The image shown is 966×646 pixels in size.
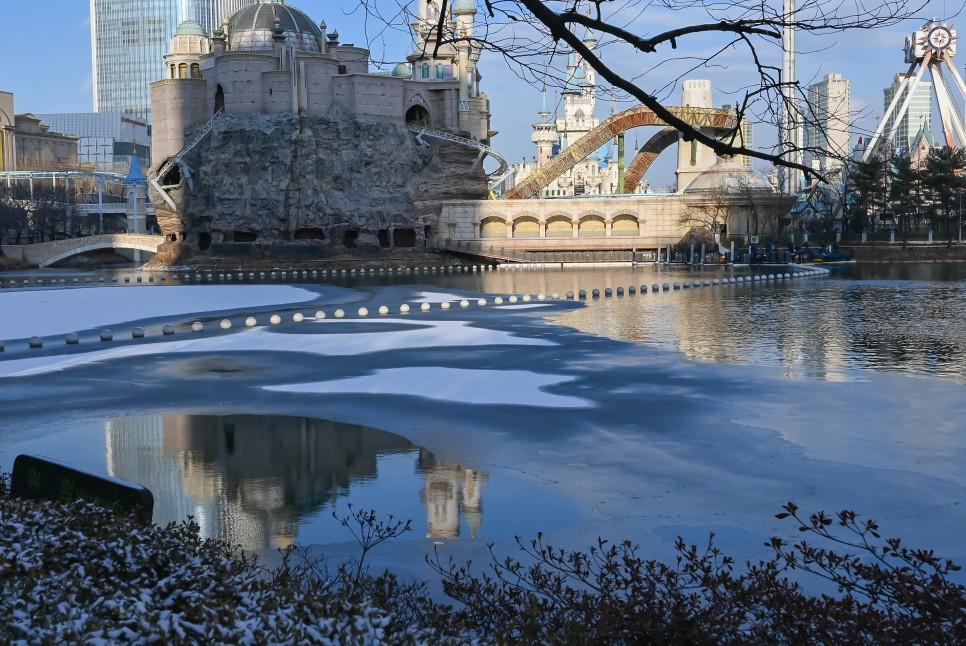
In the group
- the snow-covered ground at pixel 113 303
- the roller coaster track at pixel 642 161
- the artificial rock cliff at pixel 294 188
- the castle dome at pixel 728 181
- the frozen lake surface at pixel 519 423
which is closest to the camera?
the frozen lake surface at pixel 519 423

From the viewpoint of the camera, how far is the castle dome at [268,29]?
90.9 meters

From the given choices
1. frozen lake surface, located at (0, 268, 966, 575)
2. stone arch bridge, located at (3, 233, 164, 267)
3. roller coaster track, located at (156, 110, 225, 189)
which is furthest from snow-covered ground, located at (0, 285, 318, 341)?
stone arch bridge, located at (3, 233, 164, 267)

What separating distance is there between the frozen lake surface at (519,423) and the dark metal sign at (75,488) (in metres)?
1.54

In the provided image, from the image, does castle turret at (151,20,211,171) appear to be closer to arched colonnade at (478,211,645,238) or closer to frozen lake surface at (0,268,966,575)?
arched colonnade at (478,211,645,238)

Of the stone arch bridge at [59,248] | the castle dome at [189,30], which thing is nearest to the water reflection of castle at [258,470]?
the stone arch bridge at [59,248]

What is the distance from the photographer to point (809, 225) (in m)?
98.7

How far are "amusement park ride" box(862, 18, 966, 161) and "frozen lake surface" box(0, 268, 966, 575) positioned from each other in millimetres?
72720

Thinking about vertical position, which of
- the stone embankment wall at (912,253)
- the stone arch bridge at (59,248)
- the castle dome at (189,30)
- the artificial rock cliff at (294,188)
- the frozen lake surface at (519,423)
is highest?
the castle dome at (189,30)

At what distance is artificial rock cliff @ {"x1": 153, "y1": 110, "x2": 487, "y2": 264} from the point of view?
85.4 m

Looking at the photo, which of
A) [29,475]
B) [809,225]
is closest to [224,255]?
[809,225]

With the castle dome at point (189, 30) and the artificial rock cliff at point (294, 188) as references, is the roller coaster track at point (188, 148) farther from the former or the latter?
the castle dome at point (189, 30)

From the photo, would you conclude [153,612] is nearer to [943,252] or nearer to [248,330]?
[248,330]

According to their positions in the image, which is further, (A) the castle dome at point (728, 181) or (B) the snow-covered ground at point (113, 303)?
(A) the castle dome at point (728, 181)

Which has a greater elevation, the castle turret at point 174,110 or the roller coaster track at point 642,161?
the castle turret at point 174,110
